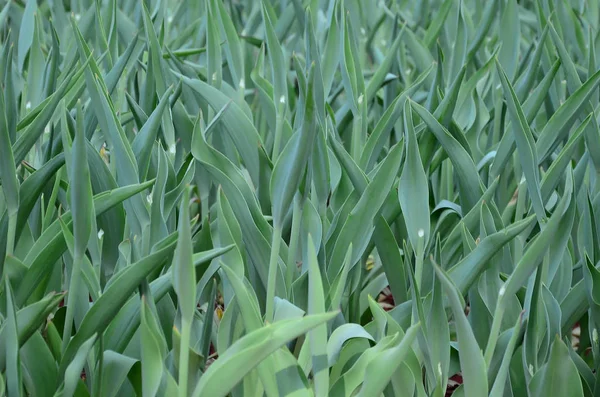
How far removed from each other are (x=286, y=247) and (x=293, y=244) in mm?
98

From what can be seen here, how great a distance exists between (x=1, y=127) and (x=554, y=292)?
67 cm

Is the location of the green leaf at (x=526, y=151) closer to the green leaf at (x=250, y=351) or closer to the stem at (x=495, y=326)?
the stem at (x=495, y=326)

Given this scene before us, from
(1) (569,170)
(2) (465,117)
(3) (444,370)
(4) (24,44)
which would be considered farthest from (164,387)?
(4) (24,44)

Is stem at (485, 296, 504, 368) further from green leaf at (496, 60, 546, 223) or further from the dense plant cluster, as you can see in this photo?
green leaf at (496, 60, 546, 223)

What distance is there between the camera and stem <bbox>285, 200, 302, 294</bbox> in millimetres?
910

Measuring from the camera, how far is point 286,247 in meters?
1.02

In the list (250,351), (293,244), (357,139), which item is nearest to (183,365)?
(250,351)

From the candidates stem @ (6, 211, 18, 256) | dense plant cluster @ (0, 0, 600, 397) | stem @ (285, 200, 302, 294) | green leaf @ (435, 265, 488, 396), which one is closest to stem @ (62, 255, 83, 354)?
dense plant cluster @ (0, 0, 600, 397)

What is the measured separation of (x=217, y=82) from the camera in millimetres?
1260

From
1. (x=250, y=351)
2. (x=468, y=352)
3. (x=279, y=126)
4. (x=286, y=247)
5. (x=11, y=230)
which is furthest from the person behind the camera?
(x=279, y=126)

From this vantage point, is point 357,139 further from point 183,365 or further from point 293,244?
point 183,365

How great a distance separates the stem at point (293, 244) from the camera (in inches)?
35.8

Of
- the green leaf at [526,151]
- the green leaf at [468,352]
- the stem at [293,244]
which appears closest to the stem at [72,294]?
the stem at [293,244]

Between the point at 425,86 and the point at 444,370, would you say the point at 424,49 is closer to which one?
the point at 425,86
